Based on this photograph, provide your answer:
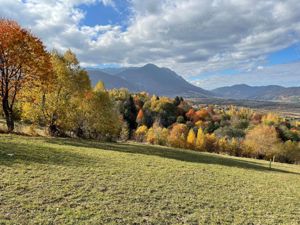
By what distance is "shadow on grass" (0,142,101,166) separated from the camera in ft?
51.6

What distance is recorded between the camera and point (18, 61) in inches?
1065

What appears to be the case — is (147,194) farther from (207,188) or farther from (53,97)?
(53,97)

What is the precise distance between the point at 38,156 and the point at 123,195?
7939 mm

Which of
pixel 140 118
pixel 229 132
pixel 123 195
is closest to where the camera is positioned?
pixel 123 195

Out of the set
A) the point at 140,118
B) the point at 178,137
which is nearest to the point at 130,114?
the point at 140,118

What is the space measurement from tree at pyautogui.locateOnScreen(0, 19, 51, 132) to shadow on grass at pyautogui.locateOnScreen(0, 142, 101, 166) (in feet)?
35.6

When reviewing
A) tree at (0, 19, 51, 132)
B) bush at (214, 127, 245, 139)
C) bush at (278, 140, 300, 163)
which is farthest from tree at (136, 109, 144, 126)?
tree at (0, 19, 51, 132)

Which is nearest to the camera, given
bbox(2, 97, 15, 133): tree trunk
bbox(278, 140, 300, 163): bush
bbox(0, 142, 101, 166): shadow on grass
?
bbox(0, 142, 101, 166): shadow on grass

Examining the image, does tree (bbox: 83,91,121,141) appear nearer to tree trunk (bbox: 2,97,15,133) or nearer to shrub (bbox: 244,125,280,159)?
tree trunk (bbox: 2,97,15,133)

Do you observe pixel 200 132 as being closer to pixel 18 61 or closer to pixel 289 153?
pixel 289 153

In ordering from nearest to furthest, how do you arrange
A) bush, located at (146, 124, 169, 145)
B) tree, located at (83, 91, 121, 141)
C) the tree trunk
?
the tree trunk
tree, located at (83, 91, 121, 141)
bush, located at (146, 124, 169, 145)

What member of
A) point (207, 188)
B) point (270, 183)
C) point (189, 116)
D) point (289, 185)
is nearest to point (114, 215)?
point (207, 188)

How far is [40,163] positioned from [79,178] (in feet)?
11.1

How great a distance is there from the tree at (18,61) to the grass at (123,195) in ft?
39.3
